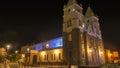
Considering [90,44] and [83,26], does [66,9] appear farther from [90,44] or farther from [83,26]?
[90,44]

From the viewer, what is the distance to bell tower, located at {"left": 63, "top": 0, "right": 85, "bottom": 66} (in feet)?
128

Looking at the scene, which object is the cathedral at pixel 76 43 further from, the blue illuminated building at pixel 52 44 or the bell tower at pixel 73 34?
the blue illuminated building at pixel 52 44

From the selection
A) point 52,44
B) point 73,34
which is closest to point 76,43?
point 73,34

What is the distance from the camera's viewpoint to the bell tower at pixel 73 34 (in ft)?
128

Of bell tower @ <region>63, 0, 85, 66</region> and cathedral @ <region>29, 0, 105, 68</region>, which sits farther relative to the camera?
cathedral @ <region>29, 0, 105, 68</region>

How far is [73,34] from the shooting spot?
4184cm

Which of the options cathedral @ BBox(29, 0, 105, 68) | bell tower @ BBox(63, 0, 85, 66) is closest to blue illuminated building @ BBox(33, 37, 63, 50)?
cathedral @ BBox(29, 0, 105, 68)

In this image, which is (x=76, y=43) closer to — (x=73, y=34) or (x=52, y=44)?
(x=73, y=34)

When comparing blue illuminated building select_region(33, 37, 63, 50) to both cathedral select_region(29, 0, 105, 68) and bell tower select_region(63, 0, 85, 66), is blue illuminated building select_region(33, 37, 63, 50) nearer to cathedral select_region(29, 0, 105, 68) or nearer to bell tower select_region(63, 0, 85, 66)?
A: cathedral select_region(29, 0, 105, 68)

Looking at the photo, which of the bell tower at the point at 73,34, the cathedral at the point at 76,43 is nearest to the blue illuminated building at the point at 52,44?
the cathedral at the point at 76,43

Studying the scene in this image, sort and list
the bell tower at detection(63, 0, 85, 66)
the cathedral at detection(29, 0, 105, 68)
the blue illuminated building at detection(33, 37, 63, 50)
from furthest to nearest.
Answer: the blue illuminated building at detection(33, 37, 63, 50), the cathedral at detection(29, 0, 105, 68), the bell tower at detection(63, 0, 85, 66)

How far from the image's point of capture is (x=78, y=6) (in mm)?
46312

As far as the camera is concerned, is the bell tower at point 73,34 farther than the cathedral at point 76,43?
No

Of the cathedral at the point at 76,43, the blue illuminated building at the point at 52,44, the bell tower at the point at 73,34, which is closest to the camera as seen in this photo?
the bell tower at the point at 73,34
